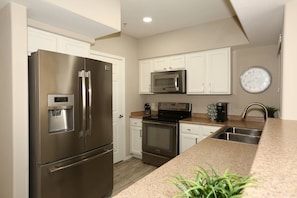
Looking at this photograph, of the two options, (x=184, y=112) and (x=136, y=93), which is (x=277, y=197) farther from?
(x=136, y=93)

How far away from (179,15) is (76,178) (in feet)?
8.92

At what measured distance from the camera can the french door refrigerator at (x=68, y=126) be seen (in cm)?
174

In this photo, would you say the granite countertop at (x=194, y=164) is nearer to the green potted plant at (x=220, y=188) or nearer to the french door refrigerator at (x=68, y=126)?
the green potted plant at (x=220, y=188)

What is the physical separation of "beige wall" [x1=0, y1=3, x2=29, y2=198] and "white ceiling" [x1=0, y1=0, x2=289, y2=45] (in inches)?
8.6

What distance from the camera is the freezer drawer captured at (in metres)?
1.75

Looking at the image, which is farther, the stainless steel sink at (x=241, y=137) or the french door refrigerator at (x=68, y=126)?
the stainless steel sink at (x=241, y=137)

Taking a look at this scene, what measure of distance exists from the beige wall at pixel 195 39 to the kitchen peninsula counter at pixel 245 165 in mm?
2063

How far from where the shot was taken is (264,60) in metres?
3.11

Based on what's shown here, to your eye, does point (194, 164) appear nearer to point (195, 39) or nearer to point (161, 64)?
point (195, 39)

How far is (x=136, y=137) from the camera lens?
389cm

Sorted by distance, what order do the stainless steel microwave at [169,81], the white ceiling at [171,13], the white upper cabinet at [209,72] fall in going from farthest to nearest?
1. the stainless steel microwave at [169,81]
2. the white upper cabinet at [209,72]
3. the white ceiling at [171,13]

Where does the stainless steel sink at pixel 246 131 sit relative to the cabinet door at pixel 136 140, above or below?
above

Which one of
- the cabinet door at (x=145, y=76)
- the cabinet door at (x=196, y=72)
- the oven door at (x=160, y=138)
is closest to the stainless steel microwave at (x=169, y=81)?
the cabinet door at (x=196, y=72)

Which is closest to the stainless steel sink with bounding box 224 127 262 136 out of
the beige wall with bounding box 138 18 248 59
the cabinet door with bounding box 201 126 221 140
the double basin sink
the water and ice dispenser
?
the double basin sink
